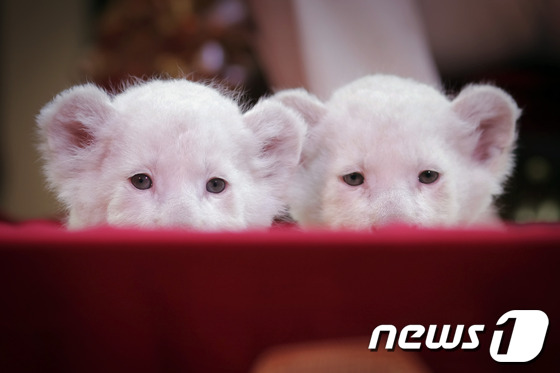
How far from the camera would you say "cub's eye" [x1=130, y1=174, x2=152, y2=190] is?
0.72 metres

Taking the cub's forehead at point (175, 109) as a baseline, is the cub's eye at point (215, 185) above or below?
below

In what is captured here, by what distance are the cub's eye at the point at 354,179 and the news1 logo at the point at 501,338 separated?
26 cm

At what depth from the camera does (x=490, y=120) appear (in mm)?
833

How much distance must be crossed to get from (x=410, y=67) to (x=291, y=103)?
267 millimetres

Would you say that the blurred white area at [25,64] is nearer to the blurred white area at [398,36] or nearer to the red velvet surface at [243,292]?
the blurred white area at [398,36]

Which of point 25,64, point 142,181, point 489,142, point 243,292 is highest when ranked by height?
point 25,64

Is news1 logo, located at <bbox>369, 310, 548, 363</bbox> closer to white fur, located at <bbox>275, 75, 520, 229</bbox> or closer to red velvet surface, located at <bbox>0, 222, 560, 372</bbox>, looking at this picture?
red velvet surface, located at <bbox>0, 222, 560, 372</bbox>

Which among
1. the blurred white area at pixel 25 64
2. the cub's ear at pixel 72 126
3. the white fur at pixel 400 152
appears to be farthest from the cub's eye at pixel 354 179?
the blurred white area at pixel 25 64

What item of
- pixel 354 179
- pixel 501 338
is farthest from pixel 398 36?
pixel 501 338

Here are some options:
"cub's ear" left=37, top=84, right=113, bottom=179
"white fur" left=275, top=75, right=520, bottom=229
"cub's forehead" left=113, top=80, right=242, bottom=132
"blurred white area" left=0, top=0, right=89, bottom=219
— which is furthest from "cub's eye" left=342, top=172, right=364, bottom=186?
"blurred white area" left=0, top=0, right=89, bottom=219

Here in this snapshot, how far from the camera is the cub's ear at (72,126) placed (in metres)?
0.75

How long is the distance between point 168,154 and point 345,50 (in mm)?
471

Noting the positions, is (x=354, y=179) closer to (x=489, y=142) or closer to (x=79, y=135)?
(x=489, y=142)

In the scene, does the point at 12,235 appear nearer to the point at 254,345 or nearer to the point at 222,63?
the point at 254,345
